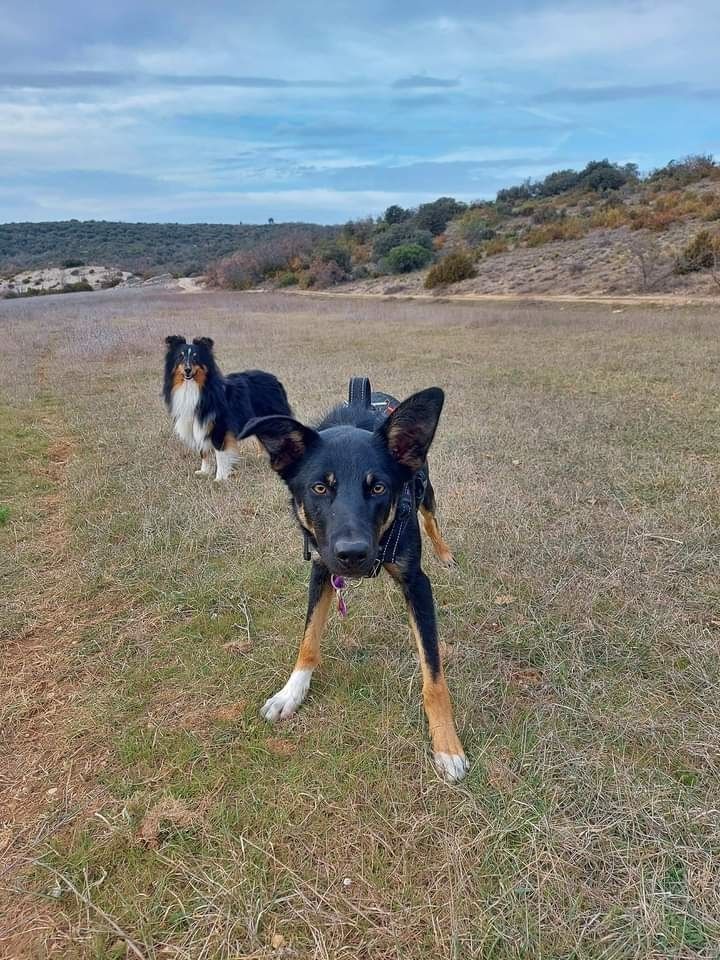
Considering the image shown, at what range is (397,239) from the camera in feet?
128

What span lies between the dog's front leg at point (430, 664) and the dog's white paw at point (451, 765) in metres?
0.03


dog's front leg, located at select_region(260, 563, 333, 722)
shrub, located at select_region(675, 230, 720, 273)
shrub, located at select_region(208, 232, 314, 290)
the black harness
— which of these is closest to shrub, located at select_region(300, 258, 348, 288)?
shrub, located at select_region(208, 232, 314, 290)

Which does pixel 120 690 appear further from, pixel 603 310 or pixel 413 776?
pixel 603 310

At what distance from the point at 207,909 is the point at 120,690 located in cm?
137

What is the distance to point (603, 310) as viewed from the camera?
18.2 meters

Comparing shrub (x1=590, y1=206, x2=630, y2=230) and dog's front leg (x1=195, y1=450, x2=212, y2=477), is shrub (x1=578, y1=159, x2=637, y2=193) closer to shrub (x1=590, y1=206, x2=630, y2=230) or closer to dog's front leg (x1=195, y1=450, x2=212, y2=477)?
shrub (x1=590, y1=206, x2=630, y2=230)

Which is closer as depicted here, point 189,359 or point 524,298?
point 189,359

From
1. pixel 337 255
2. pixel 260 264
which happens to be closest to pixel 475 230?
pixel 337 255

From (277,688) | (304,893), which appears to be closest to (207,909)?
(304,893)

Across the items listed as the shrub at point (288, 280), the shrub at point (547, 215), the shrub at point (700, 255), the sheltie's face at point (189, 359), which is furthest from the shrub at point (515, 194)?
the sheltie's face at point (189, 359)

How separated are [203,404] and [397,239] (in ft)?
118

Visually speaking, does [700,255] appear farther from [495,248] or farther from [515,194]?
[515,194]

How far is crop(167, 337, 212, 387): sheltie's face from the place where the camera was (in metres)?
6.62

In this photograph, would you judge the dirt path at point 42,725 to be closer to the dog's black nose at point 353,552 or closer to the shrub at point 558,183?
the dog's black nose at point 353,552
